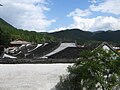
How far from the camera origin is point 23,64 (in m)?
18.2

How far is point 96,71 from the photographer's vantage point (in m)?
17.0

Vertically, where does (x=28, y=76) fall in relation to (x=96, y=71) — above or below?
below

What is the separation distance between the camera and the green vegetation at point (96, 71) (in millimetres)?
16859

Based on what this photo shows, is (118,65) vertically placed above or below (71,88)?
above

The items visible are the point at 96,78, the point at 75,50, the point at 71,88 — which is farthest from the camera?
the point at 75,50

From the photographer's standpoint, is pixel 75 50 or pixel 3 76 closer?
pixel 3 76

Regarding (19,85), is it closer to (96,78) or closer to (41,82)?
(41,82)

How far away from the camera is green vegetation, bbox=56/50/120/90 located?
16.9 m

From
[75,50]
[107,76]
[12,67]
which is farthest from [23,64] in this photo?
[75,50]

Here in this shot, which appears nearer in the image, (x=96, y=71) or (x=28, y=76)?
(x=96, y=71)

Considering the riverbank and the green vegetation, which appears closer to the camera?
the green vegetation

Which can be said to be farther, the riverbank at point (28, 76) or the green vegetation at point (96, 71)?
the riverbank at point (28, 76)

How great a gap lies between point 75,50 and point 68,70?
10.6 metres

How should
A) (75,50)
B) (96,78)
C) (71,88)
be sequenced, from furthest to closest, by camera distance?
(75,50), (71,88), (96,78)
